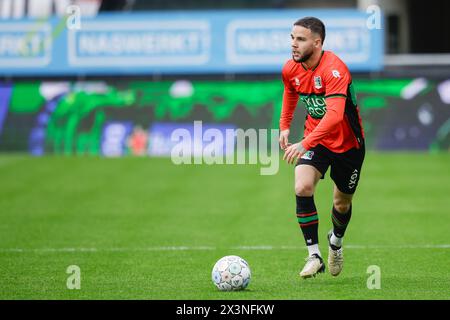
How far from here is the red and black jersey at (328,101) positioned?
8648 millimetres

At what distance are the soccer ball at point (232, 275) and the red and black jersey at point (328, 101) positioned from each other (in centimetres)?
120

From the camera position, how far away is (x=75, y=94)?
23.1m

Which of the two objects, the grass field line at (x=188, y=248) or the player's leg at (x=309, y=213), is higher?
the player's leg at (x=309, y=213)

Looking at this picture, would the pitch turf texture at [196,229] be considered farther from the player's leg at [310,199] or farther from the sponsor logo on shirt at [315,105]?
the sponsor logo on shirt at [315,105]

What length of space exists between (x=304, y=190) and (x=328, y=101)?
32.6 inches

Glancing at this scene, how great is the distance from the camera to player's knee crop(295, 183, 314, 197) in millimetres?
8820

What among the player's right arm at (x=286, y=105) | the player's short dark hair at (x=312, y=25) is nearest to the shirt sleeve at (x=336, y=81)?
the player's short dark hair at (x=312, y=25)

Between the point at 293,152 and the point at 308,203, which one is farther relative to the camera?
the point at 308,203

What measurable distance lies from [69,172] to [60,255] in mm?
8888

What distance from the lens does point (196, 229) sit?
42.4ft

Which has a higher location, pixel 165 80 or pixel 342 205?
pixel 165 80

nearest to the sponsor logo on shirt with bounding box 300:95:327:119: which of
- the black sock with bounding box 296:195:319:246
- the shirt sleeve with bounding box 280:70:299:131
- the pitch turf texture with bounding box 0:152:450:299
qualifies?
the shirt sleeve with bounding box 280:70:299:131

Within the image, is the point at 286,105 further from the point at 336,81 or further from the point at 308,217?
the point at 308,217

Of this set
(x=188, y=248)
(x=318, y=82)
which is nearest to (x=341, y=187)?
(x=318, y=82)
